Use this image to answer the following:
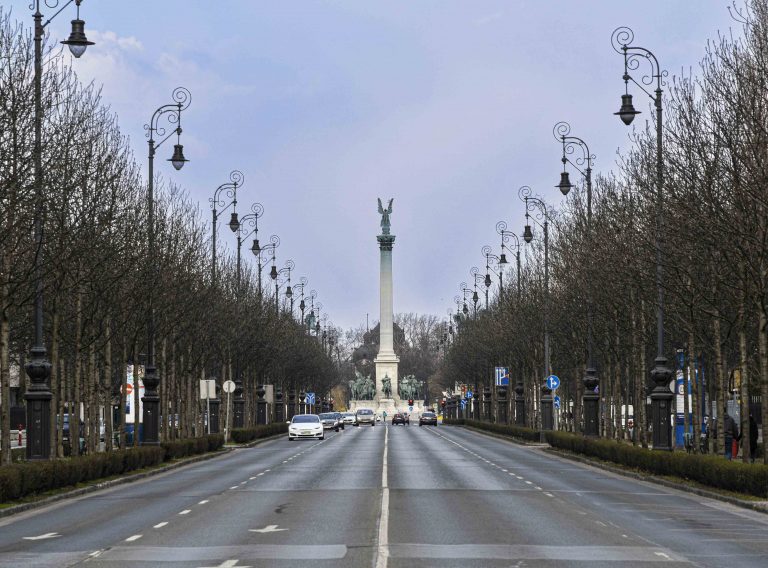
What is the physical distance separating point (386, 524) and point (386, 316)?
133 metres

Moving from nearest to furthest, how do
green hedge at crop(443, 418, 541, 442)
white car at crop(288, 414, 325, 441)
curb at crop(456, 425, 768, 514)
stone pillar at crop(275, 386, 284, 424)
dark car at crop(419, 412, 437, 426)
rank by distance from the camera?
curb at crop(456, 425, 768, 514), green hedge at crop(443, 418, 541, 442), white car at crop(288, 414, 325, 441), stone pillar at crop(275, 386, 284, 424), dark car at crop(419, 412, 437, 426)

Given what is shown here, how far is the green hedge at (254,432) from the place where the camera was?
75000 mm

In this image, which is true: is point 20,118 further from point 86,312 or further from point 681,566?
point 681,566

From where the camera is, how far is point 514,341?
83500 millimetres

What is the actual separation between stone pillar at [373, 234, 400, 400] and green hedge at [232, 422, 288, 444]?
54926mm

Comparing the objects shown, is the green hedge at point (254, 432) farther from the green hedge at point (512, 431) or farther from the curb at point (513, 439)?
the green hedge at point (512, 431)

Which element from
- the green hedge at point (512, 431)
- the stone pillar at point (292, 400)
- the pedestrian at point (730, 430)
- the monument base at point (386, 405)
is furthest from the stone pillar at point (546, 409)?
the monument base at point (386, 405)

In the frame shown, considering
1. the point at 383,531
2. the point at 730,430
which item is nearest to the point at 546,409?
the point at 730,430

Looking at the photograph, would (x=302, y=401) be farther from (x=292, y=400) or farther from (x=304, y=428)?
(x=304, y=428)

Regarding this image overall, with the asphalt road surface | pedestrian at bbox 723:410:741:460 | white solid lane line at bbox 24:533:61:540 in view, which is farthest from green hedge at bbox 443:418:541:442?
white solid lane line at bbox 24:533:61:540

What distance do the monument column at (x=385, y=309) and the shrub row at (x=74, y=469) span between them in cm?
10215

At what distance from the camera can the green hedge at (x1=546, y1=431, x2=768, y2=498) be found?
30125 mm

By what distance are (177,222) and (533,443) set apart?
25468mm

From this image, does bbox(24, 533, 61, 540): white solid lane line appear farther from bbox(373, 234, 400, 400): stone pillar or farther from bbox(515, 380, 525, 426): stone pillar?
bbox(373, 234, 400, 400): stone pillar
